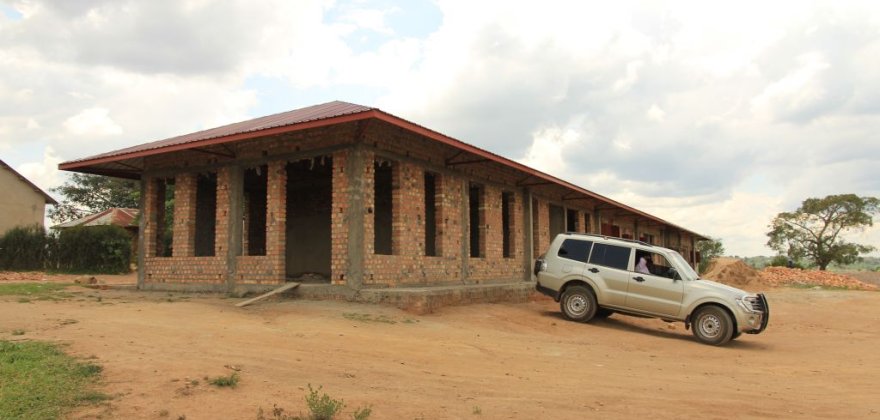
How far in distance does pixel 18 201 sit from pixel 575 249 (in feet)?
120

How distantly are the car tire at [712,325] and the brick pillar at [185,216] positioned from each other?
11.7 m

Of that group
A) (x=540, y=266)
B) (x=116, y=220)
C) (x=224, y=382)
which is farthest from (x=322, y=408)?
(x=116, y=220)

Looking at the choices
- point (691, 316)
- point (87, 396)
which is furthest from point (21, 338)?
point (691, 316)

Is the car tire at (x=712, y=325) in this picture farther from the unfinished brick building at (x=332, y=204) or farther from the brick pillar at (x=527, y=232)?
the brick pillar at (x=527, y=232)

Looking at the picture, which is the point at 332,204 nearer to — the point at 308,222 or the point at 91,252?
the point at 308,222

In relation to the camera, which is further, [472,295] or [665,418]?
[472,295]

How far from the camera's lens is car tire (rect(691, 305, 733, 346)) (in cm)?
1105

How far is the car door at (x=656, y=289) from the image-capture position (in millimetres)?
11570

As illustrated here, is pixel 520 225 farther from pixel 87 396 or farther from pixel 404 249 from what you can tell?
pixel 87 396

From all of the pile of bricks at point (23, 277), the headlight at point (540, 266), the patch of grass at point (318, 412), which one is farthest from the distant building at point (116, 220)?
the patch of grass at point (318, 412)

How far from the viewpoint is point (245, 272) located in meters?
13.4

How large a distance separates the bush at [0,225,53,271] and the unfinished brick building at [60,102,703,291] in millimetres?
16407

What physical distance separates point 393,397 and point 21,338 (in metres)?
5.00

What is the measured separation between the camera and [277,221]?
1283 centimetres
